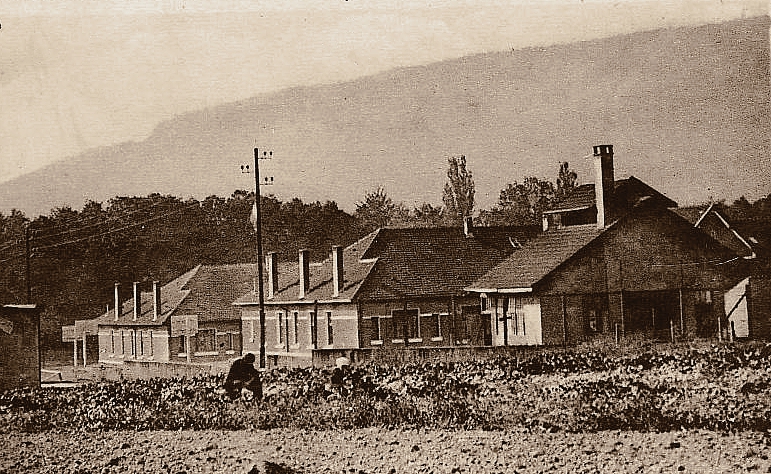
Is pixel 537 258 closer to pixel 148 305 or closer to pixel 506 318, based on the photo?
pixel 506 318

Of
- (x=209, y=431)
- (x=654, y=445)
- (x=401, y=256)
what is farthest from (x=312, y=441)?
(x=401, y=256)

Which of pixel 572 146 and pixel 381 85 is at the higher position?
pixel 381 85

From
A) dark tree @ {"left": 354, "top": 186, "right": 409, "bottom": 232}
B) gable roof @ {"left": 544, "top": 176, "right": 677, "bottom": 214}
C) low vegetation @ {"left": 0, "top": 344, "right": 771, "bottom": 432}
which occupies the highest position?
gable roof @ {"left": 544, "top": 176, "right": 677, "bottom": 214}

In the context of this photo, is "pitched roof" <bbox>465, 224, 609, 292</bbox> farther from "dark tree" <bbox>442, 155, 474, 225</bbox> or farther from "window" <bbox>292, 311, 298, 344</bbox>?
"window" <bbox>292, 311, 298, 344</bbox>

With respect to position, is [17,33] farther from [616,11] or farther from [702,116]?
[702,116]

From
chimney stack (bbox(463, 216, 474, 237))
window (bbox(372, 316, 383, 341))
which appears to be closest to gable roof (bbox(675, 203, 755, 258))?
chimney stack (bbox(463, 216, 474, 237))

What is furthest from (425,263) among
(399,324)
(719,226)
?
(719,226)
